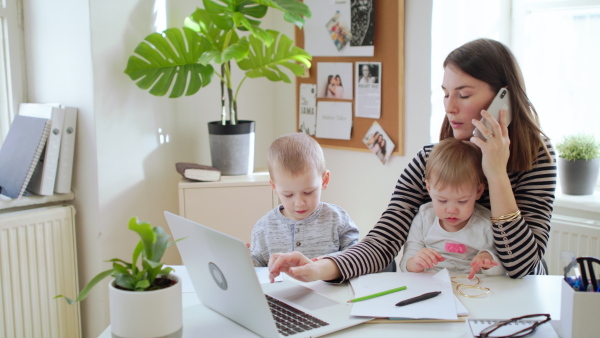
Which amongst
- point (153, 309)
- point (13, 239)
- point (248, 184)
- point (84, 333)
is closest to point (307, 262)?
point (153, 309)

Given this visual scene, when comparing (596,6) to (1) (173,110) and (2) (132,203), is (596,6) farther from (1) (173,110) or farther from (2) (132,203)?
(2) (132,203)

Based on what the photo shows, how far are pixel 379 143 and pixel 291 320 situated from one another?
1696 millimetres

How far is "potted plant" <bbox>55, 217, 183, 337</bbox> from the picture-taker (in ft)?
3.48

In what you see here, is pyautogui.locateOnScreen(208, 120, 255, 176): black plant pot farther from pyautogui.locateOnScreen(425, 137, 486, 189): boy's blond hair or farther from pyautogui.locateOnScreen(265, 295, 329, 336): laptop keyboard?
pyautogui.locateOnScreen(265, 295, 329, 336): laptop keyboard

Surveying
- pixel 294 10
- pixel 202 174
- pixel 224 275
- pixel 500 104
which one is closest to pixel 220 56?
pixel 294 10

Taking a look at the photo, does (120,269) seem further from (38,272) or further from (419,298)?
(38,272)

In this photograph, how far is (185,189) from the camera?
2613mm

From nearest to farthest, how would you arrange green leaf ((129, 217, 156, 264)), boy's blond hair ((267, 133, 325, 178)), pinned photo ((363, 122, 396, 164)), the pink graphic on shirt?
green leaf ((129, 217, 156, 264))
the pink graphic on shirt
boy's blond hair ((267, 133, 325, 178))
pinned photo ((363, 122, 396, 164))

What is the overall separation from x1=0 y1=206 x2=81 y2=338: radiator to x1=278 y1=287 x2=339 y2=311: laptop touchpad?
1438 mm

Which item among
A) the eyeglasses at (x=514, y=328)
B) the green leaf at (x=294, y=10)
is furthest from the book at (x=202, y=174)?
the eyeglasses at (x=514, y=328)

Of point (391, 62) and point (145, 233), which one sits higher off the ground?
point (391, 62)

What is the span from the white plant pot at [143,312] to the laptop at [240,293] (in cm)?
12

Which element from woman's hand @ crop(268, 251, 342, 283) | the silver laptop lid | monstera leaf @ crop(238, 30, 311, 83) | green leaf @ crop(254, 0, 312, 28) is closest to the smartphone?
woman's hand @ crop(268, 251, 342, 283)

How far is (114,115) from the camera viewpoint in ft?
8.48
